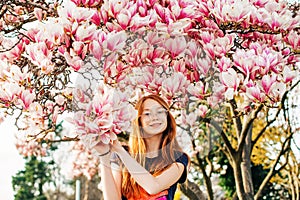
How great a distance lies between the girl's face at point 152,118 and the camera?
5.63 ft

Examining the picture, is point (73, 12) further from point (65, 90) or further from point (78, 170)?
point (78, 170)

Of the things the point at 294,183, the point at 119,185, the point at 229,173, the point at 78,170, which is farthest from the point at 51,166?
the point at 119,185

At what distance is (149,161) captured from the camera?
1749 mm

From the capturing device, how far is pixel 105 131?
1.41 meters

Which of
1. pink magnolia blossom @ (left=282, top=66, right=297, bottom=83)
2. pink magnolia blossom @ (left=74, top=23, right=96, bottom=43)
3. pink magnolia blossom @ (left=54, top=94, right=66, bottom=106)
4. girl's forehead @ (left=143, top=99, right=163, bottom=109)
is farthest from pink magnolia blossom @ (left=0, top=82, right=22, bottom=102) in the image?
pink magnolia blossom @ (left=282, top=66, right=297, bottom=83)

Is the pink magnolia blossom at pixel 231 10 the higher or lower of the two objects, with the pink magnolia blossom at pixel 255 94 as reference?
higher

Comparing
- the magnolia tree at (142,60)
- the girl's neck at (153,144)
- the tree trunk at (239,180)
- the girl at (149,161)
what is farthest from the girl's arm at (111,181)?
the tree trunk at (239,180)

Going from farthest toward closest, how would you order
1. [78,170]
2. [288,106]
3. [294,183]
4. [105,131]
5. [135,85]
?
[78,170] < [294,183] < [288,106] < [135,85] < [105,131]

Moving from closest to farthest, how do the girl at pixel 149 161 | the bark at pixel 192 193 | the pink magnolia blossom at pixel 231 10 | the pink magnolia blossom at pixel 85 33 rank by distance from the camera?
1. the pink magnolia blossom at pixel 85 33
2. the pink magnolia blossom at pixel 231 10
3. the girl at pixel 149 161
4. the bark at pixel 192 193

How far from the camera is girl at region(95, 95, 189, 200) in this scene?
1.70 metres

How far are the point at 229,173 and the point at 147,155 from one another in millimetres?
5859

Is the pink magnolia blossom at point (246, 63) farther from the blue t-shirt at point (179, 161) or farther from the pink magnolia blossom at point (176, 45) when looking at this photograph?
the blue t-shirt at point (179, 161)

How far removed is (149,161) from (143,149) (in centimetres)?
4

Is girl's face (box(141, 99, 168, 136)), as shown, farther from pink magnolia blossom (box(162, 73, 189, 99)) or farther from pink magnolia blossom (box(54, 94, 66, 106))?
pink magnolia blossom (box(54, 94, 66, 106))
